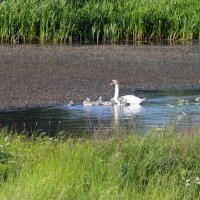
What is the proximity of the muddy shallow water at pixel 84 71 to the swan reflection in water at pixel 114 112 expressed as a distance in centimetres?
106

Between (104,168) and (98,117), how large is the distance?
7050 mm

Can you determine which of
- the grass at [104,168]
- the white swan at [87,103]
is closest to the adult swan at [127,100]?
the white swan at [87,103]

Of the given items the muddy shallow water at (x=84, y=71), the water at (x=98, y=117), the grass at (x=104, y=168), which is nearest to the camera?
the grass at (x=104, y=168)

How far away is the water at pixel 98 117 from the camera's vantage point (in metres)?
14.5

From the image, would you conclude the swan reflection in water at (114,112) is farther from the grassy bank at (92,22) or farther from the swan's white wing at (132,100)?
the grassy bank at (92,22)

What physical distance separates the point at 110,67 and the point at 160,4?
35.3 ft

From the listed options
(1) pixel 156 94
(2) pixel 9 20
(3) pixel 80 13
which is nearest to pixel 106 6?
(3) pixel 80 13

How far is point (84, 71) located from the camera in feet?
74.2

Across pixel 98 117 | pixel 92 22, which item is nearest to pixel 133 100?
pixel 98 117

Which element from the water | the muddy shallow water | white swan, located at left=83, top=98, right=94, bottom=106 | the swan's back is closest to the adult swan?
the swan's back

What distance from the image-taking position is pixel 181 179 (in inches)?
360

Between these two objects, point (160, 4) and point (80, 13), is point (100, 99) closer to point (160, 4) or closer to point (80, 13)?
point (80, 13)

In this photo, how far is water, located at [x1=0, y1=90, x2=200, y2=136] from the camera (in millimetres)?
14547

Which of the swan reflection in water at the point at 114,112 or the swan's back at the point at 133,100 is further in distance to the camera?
the swan's back at the point at 133,100
